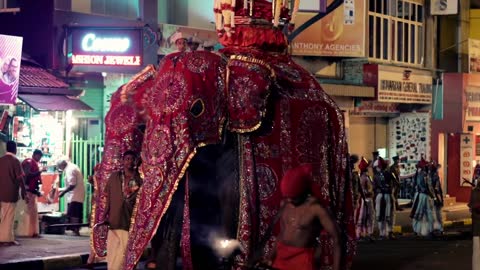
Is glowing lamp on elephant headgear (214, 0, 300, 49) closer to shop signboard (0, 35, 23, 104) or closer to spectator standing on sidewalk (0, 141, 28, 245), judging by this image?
spectator standing on sidewalk (0, 141, 28, 245)

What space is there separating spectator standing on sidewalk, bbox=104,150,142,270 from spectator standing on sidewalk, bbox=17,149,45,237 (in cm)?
725

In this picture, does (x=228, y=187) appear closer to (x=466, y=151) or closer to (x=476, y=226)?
(x=476, y=226)

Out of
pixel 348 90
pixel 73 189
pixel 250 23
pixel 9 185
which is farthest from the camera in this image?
pixel 348 90

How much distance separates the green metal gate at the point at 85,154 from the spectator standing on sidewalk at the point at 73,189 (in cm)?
107

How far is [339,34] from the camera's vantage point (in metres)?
28.1

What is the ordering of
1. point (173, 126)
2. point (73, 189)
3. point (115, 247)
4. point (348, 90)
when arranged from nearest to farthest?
point (173, 126), point (115, 247), point (73, 189), point (348, 90)

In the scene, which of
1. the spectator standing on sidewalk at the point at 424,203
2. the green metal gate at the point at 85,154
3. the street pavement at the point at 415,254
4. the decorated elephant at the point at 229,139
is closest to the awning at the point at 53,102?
the green metal gate at the point at 85,154

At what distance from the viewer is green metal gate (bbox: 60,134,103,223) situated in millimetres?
20375

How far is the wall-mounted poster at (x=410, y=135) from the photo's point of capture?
3259 centimetres

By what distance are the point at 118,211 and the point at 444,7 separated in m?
23.2

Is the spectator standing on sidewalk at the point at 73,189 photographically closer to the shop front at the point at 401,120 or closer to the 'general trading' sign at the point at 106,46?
the 'general trading' sign at the point at 106,46

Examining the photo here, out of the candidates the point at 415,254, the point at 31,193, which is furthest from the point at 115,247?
the point at 415,254

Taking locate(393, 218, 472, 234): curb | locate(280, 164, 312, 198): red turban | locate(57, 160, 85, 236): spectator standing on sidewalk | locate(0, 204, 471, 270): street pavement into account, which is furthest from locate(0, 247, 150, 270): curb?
locate(393, 218, 472, 234): curb

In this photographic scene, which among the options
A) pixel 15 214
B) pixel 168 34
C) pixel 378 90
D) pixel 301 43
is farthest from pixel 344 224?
pixel 378 90
